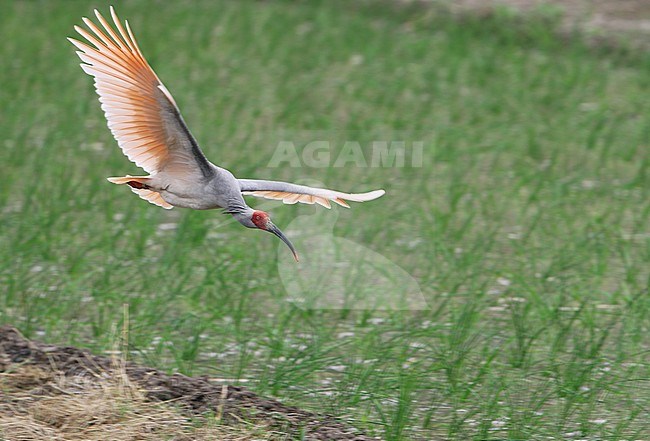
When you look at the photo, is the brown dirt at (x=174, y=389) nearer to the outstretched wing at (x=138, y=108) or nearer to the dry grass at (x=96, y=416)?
the dry grass at (x=96, y=416)

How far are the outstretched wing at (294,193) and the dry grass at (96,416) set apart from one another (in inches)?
33.3

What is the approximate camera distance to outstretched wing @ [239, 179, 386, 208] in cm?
269

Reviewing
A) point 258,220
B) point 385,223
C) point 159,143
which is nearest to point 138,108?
point 159,143

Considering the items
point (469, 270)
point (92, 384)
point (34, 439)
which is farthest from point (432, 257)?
point (34, 439)

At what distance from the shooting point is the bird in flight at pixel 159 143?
106 inches

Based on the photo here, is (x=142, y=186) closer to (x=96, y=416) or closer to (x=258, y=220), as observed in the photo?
(x=258, y=220)

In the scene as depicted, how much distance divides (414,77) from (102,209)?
3.33 metres

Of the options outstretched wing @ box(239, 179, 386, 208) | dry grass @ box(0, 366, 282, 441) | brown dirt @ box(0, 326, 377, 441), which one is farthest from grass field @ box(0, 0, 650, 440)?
outstretched wing @ box(239, 179, 386, 208)

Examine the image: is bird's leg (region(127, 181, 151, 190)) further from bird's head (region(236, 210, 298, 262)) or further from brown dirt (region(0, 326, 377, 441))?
brown dirt (region(0, 326, 377, 441))

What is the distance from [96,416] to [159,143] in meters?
1.07

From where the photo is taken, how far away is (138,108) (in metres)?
2.80

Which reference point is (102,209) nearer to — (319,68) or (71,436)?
(71,436)

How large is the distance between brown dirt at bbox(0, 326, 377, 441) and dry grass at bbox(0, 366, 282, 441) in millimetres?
29

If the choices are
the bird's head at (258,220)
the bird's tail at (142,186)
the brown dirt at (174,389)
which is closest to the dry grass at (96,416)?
the brown dirt at (174,389)
